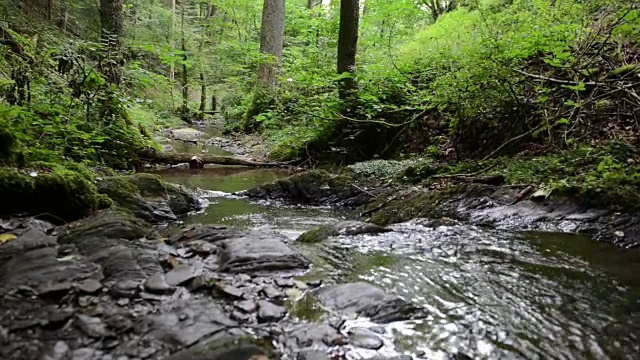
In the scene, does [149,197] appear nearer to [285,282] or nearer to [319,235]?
[319,235]

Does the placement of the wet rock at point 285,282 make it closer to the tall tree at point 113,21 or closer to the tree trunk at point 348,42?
the tree trunk at point 348,42

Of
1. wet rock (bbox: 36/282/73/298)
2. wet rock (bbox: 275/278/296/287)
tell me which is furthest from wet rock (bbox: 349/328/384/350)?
wet rock (bbox: 36/282/73/298)

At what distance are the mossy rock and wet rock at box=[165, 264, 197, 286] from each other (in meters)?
1.77

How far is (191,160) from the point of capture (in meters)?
9.29

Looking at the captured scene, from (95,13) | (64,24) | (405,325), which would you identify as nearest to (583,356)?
(405,325)

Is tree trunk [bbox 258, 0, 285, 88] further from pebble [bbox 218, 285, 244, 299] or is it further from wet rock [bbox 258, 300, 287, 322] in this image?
wet rock [bbox 258, 300, 287, 322]

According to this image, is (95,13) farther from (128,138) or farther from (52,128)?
(52,128)

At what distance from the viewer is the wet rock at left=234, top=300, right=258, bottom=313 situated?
2.46 metres

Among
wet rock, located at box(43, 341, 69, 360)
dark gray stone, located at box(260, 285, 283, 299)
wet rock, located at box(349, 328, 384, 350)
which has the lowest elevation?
wet rock, located at box(349, 328, 384, 350)

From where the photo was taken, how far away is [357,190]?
685 centimetres

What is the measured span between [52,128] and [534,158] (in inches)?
236

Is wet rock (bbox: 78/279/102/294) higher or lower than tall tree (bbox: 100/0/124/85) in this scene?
lower

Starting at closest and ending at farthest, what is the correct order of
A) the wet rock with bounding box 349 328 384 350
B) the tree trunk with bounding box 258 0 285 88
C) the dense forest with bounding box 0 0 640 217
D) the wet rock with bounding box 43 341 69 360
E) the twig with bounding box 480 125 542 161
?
the wet rock with bounding box 43 341 69 360
the wet rock with bounding box 349 328 384 350
the dense forest with bounding box 0 0 640 217
the twig with bounding box 480 125 542 161
the tree trunk with bounding box 258 0 285 88

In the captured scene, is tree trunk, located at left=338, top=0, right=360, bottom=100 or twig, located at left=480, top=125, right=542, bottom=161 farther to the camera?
tree trunk, located at left=338, top=0, right=360, bottom=100
